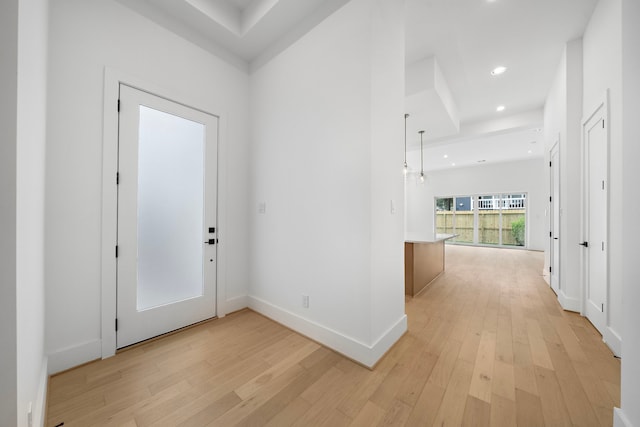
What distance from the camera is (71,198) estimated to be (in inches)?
73.2

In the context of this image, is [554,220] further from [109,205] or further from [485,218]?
[485,218]

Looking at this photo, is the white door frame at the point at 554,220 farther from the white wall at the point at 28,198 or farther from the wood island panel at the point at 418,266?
the white wall at the point at 28,198

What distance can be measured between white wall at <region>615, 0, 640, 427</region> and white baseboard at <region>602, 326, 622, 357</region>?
4.13ft

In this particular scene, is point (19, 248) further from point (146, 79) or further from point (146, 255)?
point (146, 79)

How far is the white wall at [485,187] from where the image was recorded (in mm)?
8492

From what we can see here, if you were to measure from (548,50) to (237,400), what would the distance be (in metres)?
5.45

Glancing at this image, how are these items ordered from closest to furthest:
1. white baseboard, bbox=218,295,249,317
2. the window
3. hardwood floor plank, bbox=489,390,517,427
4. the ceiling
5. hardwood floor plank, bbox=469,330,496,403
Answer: hardwood floor plank, bbox=489,390,517,427 < hardwood floor plank, bbox=469,330,496,403 < the ceiling < white baseboard, bbox=218,295,249,317 < the window

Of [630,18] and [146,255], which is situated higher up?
[630,18]

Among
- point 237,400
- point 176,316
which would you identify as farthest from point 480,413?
point 176,316

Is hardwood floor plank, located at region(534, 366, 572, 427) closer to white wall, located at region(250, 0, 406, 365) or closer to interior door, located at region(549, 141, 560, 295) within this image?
white wall, located at region(250, 0, 406, 365)

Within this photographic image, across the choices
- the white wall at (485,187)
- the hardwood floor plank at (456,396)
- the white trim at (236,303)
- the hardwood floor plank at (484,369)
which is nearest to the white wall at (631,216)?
the hardwood floor plank at (484,369)

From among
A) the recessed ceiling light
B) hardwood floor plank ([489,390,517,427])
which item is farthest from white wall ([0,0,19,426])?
the recessed ceiling light

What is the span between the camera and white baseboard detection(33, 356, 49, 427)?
4.02ft

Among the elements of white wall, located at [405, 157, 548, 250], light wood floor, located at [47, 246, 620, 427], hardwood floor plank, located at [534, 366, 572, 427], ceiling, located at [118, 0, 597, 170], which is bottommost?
light wood floor, located at [47, 246, 620, 427]
